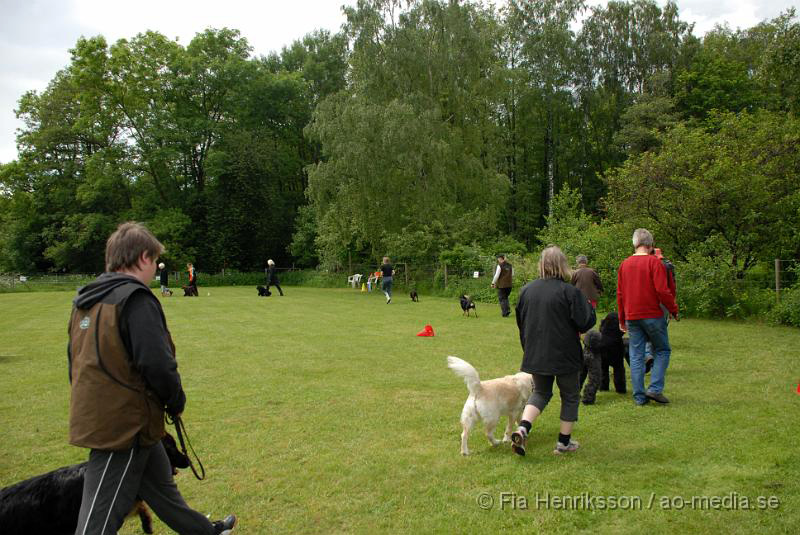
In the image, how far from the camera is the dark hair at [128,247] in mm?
2646

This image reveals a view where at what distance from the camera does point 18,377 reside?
836cm

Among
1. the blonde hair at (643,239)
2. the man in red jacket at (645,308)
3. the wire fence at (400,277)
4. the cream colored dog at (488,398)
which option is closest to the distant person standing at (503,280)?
the wire fence at (400,277)

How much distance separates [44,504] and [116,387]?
3.76ft

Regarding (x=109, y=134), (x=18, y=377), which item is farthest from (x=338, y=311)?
(x=109, y=134)

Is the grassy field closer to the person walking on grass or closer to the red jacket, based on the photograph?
the person walking on grass

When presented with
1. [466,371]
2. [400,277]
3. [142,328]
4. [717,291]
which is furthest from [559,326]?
[400,277]

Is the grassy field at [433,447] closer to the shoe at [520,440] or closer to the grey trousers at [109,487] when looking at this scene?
the shoe at [520,440]

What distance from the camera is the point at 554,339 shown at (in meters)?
4.52

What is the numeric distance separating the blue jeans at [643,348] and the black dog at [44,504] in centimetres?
545

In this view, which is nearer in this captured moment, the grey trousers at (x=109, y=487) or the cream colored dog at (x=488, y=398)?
the grey trousers at (x=109, y=487)

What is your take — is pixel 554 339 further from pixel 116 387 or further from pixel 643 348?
pixel 116 387

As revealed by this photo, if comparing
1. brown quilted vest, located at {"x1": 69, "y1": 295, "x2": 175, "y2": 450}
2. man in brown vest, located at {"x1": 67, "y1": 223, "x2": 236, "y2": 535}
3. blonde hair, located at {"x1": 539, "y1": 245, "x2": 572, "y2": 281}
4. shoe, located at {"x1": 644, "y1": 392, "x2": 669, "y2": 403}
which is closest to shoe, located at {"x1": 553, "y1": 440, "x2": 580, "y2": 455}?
blonde hair, located at {"x1": 539, "y1": 245, "x2": 572, "y2": 281}

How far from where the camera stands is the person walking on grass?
4.51m

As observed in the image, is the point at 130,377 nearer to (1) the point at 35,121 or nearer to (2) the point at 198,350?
(2) the point at 198,350
